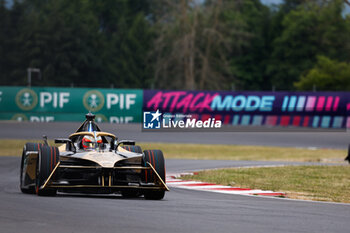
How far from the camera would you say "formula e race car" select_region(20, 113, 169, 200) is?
10461mm

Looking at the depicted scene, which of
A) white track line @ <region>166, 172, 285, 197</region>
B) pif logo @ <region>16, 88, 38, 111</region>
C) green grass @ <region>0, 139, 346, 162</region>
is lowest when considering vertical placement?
green grass @ <region>0, 139, 346, 162</region>

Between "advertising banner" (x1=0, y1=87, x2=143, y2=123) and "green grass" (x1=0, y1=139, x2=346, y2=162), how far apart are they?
4.29 m

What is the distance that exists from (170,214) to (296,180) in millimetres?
7291

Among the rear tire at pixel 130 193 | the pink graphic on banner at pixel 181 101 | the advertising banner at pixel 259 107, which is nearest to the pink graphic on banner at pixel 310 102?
the advertising banner at pixel 259 107

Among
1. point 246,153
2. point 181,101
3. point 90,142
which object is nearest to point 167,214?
point 90,142

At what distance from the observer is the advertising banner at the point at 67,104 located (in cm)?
3334

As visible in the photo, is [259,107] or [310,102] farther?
[259,107]

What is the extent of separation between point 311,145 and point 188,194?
59.0 feet

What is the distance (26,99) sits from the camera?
3353 centimetres

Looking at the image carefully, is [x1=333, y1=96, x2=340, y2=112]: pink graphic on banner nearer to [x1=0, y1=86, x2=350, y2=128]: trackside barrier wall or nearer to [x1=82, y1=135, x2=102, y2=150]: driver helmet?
[x1=0, y1=86, x2=350, y2=128]: trackside barrier wall

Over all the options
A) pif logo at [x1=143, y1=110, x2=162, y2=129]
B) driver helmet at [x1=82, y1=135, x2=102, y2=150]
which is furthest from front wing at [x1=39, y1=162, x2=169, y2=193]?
pif logo at [x1=143, y1=110, x2=162, y2=129]

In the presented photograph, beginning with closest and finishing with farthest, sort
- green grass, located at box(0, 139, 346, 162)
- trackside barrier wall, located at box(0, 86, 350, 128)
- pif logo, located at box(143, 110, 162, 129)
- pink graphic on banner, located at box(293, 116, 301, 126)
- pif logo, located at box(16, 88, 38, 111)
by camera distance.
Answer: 1. pif logo, located at box(143, 110, 162, 129)
2. green grass, located at box(0, 139, 346, 162)
3. pink graphic on banner, located at box(293, 116, 301, 126)
4. trackside barrier wall, located at box(0, 86, 350, 128)
5. pif logo, located at box(16, 88, 38, 111)

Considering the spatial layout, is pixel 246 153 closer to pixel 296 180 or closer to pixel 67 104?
pixel 67 104

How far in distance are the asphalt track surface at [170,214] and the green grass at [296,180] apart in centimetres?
158
